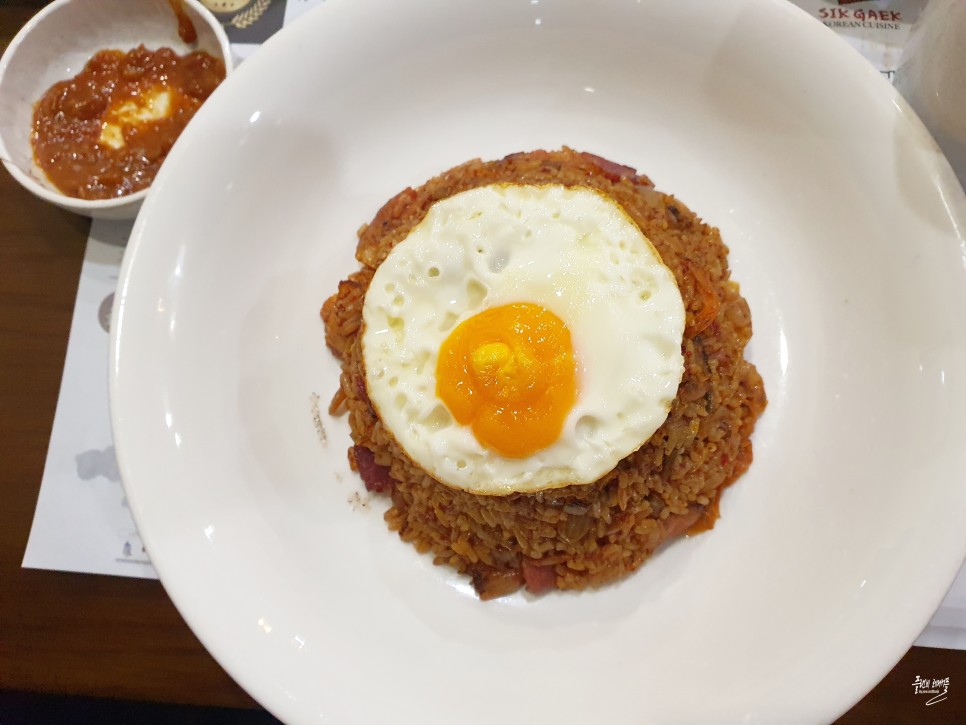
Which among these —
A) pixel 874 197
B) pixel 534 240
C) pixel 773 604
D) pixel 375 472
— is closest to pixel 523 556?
pixel 375 472

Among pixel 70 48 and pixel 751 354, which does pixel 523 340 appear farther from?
pixel 70 48

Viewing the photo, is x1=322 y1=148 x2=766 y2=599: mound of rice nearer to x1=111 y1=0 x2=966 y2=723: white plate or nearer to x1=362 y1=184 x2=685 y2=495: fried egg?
x1=111 y1=0 x2=966 y2=723: white plate

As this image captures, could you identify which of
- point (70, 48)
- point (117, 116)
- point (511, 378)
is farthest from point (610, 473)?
point (70, 48)

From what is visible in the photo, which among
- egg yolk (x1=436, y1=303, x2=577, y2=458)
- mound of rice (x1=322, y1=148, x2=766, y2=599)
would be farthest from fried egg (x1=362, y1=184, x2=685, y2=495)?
mound of rice (x1=322, y1=148, x2=766, y2=599)

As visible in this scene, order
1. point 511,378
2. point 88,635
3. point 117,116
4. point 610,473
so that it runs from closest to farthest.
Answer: point 511,378 → point 610,473 → point 88,635 → point 117,116

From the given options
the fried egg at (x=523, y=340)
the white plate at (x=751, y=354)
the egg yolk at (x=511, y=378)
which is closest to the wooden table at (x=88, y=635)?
the white plate at (x=751, y=354)

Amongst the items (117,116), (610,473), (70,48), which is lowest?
(610,473)

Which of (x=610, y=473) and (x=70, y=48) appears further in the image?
(x=70, y=48)

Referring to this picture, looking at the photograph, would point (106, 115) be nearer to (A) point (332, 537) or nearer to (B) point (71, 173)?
(B) point (71, 173)
